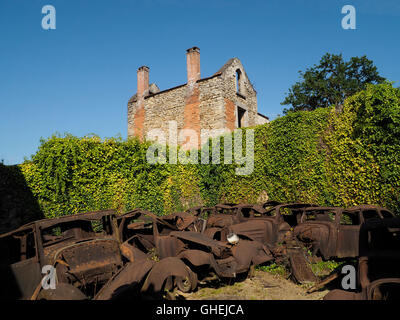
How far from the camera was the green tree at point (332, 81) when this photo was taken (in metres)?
32.9

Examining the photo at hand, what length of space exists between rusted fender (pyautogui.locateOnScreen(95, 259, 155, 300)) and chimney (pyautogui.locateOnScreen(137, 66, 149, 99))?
61.6 feet

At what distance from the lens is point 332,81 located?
33.7 meters

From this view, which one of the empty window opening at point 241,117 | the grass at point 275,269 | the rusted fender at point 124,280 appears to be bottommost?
the grass at point 275,269

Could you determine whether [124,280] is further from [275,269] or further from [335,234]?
[335,234]

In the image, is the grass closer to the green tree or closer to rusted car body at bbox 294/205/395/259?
rusted car body at bbox 294/205/395/259

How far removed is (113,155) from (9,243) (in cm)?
618

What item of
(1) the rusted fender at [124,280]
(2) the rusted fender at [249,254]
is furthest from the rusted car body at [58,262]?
(2) the rusted fender at [249,254]

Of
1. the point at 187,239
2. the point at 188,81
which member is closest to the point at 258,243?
the point at 187,239

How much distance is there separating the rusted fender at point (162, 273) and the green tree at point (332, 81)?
3205 cm

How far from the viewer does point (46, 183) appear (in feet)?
30.8

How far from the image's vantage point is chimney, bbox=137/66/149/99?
2158cm

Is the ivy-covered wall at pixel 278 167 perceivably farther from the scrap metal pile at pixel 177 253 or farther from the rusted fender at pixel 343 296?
the rusted fender at pixel 343 296

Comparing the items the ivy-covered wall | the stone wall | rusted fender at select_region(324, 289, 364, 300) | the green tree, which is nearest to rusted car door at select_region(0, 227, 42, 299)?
rusted fender at select_region(324, 289, 364, 300)
